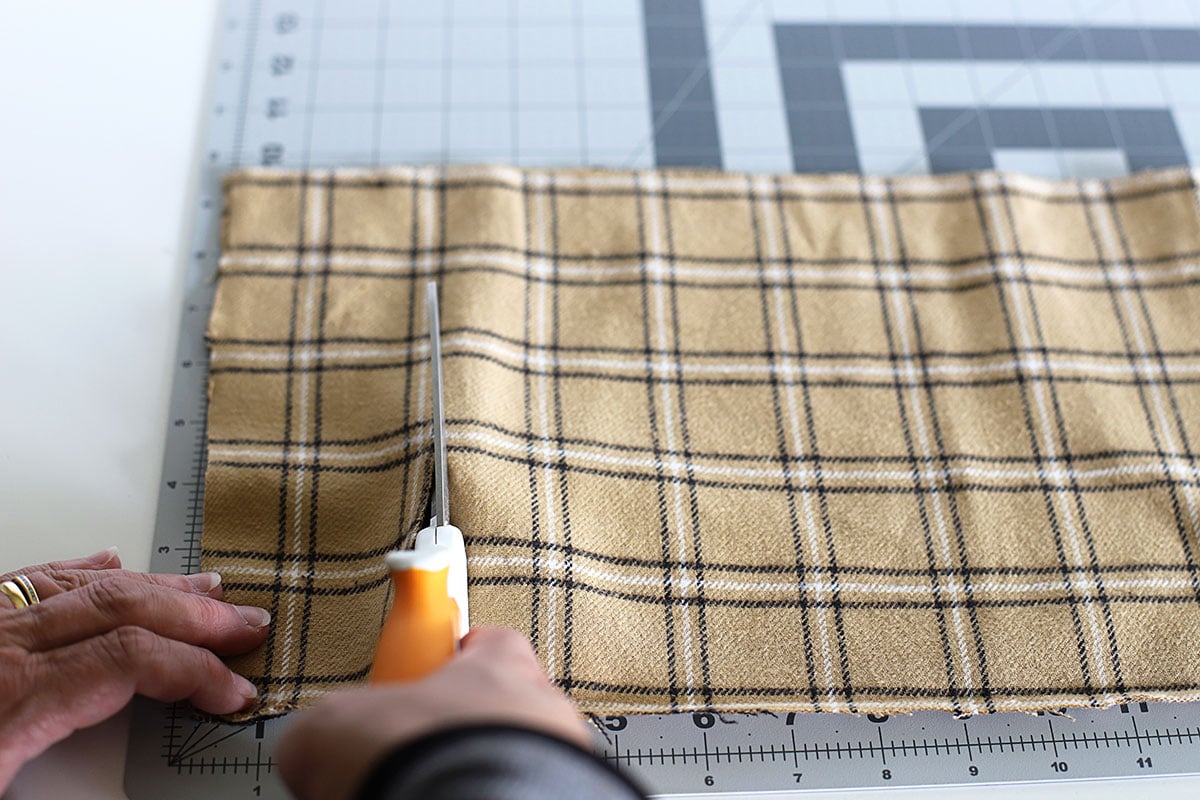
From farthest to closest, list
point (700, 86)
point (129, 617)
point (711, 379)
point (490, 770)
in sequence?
point (700, 86), point (711, 379), point (129, 617), point (490, 770)

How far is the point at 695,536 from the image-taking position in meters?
0.87

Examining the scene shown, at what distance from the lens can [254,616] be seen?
0.81 m

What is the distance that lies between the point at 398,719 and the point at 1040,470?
69cm

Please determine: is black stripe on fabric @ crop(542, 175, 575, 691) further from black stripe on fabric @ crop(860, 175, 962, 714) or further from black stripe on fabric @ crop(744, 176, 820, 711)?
black stripe on fabric @ crop(860, 175, 962, 714)

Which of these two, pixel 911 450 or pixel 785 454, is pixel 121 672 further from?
pixel 911 450

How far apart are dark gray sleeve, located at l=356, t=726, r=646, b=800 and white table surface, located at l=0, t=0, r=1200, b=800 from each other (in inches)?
16.8

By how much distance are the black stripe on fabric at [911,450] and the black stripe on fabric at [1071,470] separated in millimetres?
141

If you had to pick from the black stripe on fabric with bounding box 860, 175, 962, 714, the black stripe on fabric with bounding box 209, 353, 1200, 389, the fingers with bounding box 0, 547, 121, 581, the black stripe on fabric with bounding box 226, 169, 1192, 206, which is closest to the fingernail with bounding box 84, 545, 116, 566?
the fingers with bounding box 0, 547, 121, 581

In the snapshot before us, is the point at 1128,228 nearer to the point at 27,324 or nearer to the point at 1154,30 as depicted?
the point at 1154,30

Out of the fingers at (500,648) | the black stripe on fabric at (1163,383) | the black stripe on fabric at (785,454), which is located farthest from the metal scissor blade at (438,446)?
the black stripe on fabric at (1163,383)

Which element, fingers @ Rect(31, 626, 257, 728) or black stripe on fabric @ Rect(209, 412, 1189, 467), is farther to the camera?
black stripe on fabric @ Rect(209, 412, 1189, 467)

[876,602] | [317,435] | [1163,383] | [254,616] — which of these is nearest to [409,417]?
[317,435]

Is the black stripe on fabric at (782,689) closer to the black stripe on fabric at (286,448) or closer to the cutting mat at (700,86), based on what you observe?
the black stripe on fabric at (286,448)

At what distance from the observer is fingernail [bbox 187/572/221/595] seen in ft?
2.67
